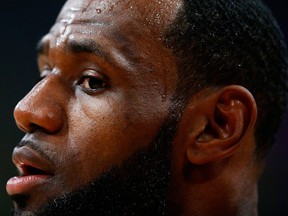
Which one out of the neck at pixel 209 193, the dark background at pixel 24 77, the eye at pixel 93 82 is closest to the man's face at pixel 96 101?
the eye at pixel 93 82

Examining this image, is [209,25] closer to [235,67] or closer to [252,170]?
[235,67]

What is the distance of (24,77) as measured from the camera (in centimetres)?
313

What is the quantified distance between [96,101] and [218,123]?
355 mm

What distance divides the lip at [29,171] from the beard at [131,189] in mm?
59

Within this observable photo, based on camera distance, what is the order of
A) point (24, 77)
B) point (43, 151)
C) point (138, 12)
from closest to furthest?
point (43, 151)
point (138, 12)
point (24, 77)

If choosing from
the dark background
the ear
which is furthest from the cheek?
the dark background

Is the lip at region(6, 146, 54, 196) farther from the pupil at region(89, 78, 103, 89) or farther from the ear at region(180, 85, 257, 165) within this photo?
the ear at region(180, 85, 257, 165)

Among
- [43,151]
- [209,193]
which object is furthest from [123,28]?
[209,193]

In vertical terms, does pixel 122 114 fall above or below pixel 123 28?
below

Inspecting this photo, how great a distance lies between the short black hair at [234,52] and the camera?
164 centimetres

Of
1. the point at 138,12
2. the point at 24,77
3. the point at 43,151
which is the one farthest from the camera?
the point at 24,77

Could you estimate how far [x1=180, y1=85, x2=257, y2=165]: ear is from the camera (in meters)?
1.63

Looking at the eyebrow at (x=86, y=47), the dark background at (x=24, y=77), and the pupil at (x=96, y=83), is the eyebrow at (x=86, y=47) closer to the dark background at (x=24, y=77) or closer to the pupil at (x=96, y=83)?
the pupil at (x=96, y=83)

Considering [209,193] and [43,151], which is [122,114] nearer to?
[43,151]
